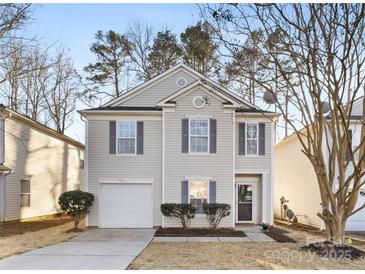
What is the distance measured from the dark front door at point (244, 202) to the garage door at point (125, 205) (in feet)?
13.1

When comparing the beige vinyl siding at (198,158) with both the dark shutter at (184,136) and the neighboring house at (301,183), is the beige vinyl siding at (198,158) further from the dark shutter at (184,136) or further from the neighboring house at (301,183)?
the neighboring house at (301,183)

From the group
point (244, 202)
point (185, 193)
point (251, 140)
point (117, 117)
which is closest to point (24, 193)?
point (117, 117)

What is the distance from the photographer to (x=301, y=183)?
20.4 meters

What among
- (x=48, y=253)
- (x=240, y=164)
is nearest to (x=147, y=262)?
(x=48, y=253)

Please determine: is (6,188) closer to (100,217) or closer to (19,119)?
(19,119)

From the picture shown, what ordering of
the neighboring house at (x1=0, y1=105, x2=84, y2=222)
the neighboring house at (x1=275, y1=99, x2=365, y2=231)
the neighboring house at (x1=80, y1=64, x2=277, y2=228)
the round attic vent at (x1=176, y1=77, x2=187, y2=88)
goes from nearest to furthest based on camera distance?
the neighboring house at (x1=80, y1=64, x2=277, y2=228)
the neighboring house at (x1=275, y1=99, x2=365, y2=231)
the round attic vent at (x1=176, y1=77, x2=187, y2=88)
the neighboring house at (x1=0, y1=105, x2=84, y2=222)

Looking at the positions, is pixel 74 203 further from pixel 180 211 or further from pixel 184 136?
pixel 184 136

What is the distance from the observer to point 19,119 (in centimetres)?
1950

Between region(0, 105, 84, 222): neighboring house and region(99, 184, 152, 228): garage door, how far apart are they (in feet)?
15.7

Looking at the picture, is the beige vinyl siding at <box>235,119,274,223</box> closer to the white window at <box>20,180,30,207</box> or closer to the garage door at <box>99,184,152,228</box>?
the garage door at <box>99,184,152,228</box>

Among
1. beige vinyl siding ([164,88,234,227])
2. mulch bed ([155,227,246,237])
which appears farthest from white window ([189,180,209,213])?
mulch bed ([155,227,246,237])

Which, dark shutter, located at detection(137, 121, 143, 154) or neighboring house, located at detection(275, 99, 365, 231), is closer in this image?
dark shutter, located at detection(137, 121, 143, 154)

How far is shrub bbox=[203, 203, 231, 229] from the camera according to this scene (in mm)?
15969

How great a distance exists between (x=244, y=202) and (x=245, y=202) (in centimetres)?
4
